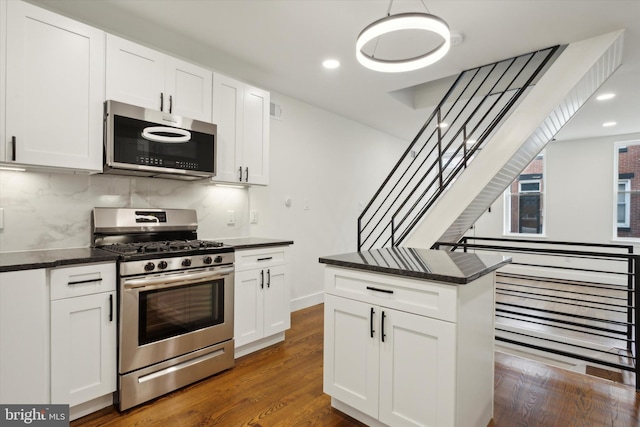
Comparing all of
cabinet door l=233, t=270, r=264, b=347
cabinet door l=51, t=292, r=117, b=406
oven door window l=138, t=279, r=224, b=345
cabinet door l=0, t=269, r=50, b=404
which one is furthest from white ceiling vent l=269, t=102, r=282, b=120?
cabinet door l=0, t=269, r=50, b=404

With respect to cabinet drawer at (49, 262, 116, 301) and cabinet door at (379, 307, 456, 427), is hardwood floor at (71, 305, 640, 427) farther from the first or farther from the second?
cabinet drawer at (49, 262, 116, 301)

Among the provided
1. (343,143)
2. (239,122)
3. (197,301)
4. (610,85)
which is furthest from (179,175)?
(610,85)

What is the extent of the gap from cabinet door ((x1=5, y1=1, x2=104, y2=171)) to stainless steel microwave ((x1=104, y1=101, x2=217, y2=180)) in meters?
0.10

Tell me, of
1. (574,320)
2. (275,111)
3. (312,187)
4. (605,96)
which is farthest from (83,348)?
(605,96)

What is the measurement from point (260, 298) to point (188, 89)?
184 cm

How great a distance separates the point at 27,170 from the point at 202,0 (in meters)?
1.62

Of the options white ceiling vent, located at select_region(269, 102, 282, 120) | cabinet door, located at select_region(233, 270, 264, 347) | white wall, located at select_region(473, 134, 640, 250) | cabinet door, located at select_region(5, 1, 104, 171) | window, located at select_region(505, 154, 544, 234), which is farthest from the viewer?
window, located at select_region(505, 154, 544, 234)

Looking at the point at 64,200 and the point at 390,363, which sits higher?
the point at 64,200

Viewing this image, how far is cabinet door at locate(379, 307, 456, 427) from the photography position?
150 centimetres

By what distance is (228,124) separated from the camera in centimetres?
300

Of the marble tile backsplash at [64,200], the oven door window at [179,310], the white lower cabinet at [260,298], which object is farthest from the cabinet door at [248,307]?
the marble tile backsplash at [64,200]

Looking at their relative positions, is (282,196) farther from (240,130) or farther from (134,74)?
(134,74)

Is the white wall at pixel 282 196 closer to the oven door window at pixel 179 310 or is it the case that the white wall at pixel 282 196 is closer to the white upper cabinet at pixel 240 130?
the white upper cabinet at pixel 240 130

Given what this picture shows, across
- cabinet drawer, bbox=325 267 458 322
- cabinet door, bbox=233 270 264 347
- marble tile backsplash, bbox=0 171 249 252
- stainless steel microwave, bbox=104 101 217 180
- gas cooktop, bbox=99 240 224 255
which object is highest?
stainless steel microwave, bbox=104 101 217 180
